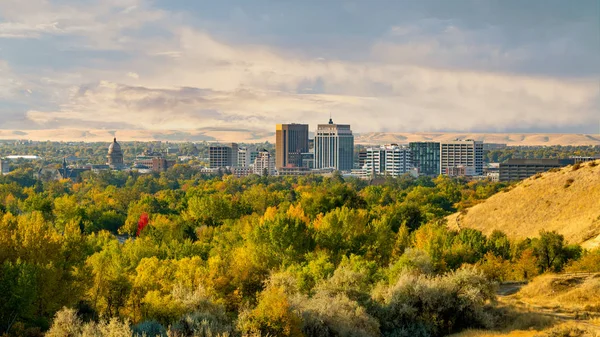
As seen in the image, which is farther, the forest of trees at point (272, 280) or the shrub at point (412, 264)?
the shrub at point (412, 264)

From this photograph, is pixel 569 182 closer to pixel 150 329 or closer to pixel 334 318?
pixel 334 318

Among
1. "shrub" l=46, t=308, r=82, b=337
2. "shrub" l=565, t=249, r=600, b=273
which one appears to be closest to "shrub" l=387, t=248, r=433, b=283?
"shrub" l=565, t=249, r=600, b=273

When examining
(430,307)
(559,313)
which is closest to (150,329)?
(430,307)

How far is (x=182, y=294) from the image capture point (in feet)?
117

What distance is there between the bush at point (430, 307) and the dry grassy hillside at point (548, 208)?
33.4 meters

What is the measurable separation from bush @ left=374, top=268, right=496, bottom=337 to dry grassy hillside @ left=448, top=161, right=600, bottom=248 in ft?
110

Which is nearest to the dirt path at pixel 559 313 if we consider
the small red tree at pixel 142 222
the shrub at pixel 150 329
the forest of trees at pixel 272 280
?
the forest of trees at pixel 272 280

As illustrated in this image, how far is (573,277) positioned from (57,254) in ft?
109

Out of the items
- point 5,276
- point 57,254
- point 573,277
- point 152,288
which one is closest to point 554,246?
point 573,277

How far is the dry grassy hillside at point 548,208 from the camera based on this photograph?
240 ft

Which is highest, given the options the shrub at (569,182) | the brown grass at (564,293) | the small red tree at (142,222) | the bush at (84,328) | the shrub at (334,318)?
the shrub at (569,182)

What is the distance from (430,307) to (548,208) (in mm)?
46683

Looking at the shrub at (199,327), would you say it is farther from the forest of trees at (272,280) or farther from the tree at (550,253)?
the tree at (550,253)

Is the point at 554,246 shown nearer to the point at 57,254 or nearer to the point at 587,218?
the point at 587,218
